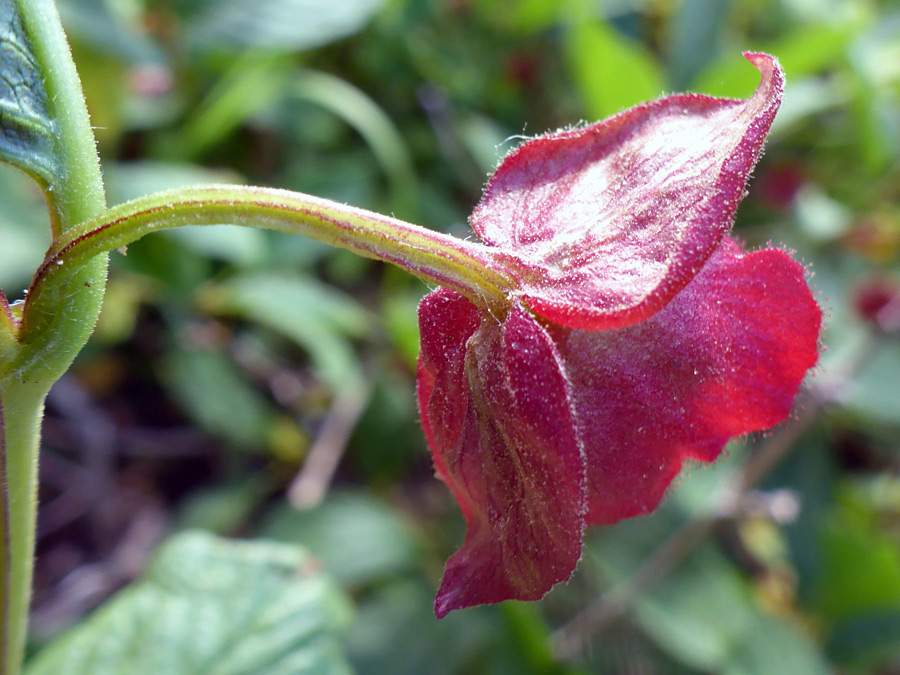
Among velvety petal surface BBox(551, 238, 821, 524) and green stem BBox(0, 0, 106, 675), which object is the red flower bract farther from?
green stem BBox(0, 0, 106, 675)

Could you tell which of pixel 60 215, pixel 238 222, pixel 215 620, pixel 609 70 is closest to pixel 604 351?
pixel 238 222

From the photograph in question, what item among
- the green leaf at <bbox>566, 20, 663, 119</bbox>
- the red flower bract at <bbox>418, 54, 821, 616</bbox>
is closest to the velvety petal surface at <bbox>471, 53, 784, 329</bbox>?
the red flower bract at <bbox>418, 54, 821, 616</bbox>

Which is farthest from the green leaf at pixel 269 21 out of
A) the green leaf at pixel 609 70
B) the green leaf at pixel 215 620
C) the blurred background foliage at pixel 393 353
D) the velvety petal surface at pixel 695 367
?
the velvety petal surface at pixel 695 367

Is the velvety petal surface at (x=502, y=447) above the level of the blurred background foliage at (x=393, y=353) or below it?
above

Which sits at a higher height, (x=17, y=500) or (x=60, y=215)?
(x=60, y=215)

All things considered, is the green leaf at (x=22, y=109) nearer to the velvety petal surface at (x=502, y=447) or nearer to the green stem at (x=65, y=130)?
the green stem at (x=65, y=130)

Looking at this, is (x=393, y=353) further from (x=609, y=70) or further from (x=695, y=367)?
(x=695, y=367)

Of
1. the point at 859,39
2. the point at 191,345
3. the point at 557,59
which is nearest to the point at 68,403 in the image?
the point at 191,345
